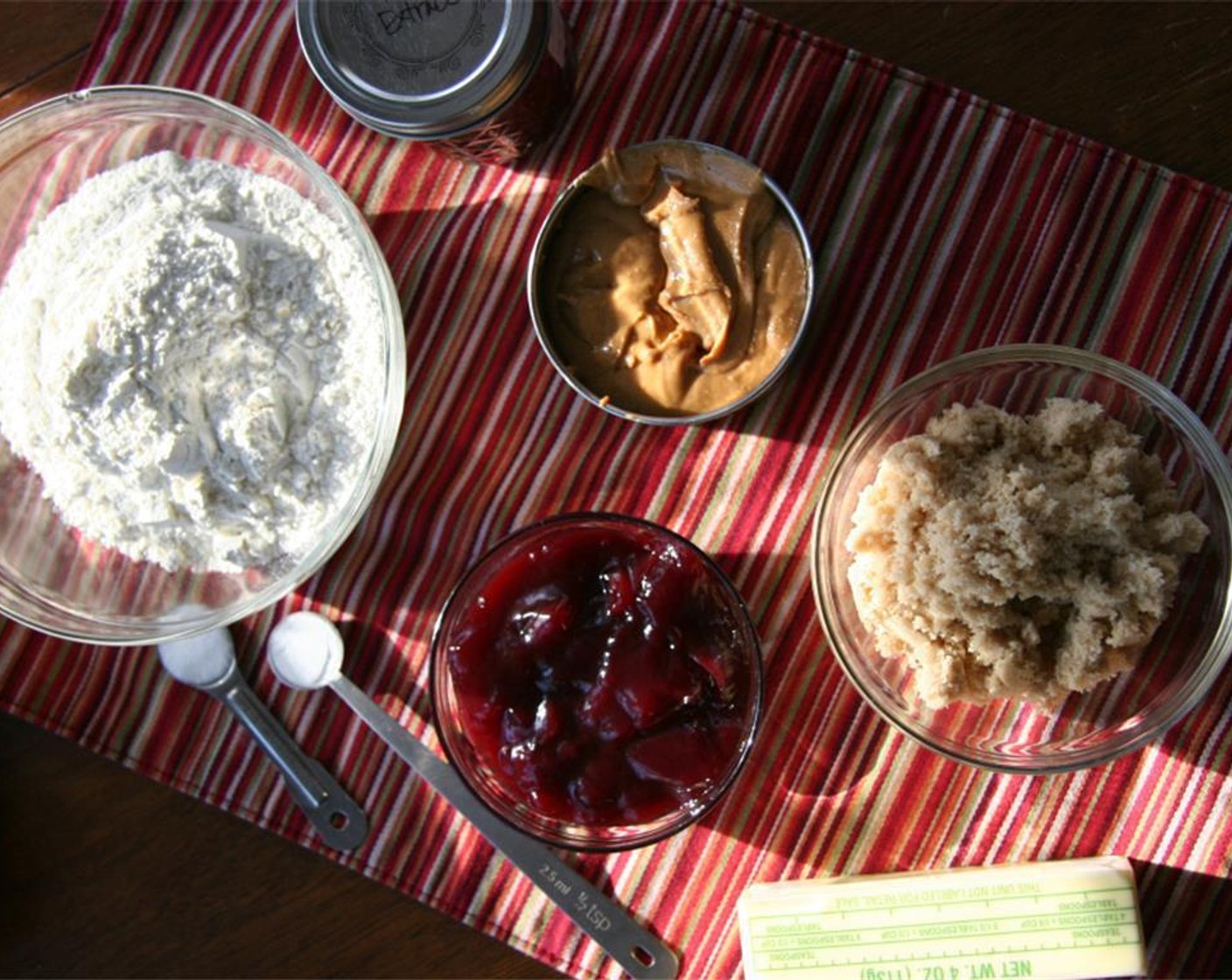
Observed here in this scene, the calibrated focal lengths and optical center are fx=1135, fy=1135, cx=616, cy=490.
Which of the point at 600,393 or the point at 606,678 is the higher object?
the point at 600,393

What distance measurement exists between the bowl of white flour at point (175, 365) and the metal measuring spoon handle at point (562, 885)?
33cm

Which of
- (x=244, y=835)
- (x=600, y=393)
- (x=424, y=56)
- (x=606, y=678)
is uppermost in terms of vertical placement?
(x=424, y=56)

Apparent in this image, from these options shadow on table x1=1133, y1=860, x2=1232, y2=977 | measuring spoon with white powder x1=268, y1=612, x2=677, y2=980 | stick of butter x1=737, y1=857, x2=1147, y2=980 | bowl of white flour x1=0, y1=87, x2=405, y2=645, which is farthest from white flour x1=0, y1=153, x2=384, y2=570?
shadow on table x1=1133, y1=860, x2=1232, y2=977

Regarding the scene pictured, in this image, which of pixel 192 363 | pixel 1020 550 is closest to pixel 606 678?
pixel 1020 550

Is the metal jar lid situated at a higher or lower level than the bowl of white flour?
higher

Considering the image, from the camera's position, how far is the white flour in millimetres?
1479

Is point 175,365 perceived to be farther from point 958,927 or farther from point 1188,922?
point 1188,922

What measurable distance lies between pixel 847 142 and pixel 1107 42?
15.4 inches

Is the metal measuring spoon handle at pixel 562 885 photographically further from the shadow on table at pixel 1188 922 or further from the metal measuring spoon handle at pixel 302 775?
the shadow on table at pixel 1188 922

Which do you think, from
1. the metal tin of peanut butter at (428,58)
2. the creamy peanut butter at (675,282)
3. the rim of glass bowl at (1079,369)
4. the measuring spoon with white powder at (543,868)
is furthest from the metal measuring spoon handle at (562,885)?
the metal tin of peanut butter at (428,58)

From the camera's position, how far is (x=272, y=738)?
1646mm

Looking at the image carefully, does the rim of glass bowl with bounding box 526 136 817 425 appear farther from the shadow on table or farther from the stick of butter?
the shadow on table

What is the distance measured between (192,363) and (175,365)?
0.02 m

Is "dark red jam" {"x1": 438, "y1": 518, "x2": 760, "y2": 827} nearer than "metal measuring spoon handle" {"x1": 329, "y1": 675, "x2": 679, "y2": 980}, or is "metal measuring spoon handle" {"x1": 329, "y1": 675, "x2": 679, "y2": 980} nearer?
"dark red jam" {"x1": 438, "y1": 518, "x2": 760, "y2": 827}
